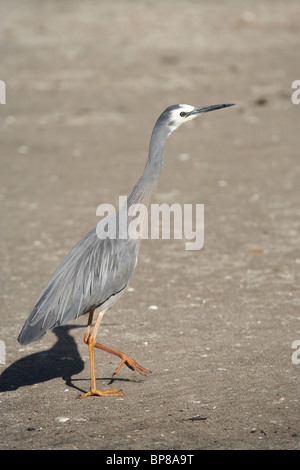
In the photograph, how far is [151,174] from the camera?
639 cm

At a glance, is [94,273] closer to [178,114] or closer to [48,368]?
[48,368]

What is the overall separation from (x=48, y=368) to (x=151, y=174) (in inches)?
77.2

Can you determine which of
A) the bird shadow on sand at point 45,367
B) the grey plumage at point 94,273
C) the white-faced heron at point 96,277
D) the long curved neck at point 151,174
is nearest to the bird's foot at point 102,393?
the white-faced heron at point 96,277

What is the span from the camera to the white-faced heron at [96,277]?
6.00 meters

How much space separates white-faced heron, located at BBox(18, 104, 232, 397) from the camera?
19.7 ft

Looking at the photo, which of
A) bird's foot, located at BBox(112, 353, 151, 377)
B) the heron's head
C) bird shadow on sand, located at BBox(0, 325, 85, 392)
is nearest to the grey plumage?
the heron's head

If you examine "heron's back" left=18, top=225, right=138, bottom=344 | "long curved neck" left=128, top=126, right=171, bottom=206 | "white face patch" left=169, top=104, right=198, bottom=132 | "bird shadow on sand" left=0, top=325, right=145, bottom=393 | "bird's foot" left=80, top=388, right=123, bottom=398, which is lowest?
"bird's foot" left=80, top=388, right=123, bottom=398

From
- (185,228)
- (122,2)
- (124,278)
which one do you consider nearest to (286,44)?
(122,2)

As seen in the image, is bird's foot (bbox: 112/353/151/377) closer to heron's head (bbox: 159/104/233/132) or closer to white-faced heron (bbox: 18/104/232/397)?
white-faced heron (bbox: 18/104/232/397)

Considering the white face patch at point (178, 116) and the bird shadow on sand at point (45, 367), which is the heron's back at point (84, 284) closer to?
the bird shadow on sand at point (45, 367)

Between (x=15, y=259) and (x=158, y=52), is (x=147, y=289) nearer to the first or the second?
(x=15, y=259)

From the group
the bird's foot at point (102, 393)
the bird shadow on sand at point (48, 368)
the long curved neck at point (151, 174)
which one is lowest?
the bird's foot at point (102, 393)

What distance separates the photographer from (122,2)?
927 inches

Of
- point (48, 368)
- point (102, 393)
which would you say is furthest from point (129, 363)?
point (48, 368)
